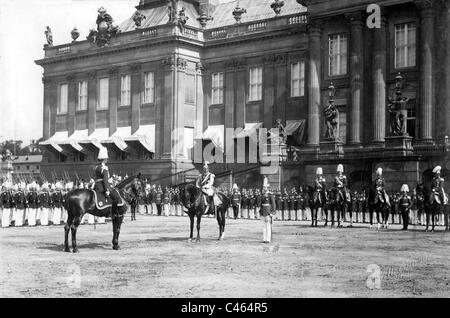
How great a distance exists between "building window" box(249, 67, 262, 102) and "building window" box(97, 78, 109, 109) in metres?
13.8

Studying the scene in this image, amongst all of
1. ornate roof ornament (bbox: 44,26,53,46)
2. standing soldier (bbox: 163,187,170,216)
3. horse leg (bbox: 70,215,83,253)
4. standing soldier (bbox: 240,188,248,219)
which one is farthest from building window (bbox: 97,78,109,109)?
horse leg (bbox: 70,215,83,253)

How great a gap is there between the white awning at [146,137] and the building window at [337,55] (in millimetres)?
16235

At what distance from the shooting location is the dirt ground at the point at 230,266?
1180 cm

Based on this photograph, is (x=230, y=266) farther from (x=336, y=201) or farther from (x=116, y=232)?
(x=336, y=201)

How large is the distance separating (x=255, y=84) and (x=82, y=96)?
690 inches

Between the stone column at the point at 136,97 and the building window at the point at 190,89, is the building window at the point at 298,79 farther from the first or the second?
the stone column at the point at 136,97

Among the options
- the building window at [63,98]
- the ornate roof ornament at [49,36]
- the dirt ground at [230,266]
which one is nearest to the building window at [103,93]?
the building window at [63,98]

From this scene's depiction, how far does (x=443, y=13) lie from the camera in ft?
126

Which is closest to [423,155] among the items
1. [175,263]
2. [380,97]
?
[380,97]

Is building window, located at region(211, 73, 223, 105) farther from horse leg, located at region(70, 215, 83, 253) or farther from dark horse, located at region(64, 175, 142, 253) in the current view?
horse leg, located at region(70, 215, 83, 253)

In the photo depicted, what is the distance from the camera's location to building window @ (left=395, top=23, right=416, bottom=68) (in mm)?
40656

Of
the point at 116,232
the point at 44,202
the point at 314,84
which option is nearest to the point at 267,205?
the point at 116,232

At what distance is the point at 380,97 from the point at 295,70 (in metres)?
9.16

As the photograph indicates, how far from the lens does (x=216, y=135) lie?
173 feet
